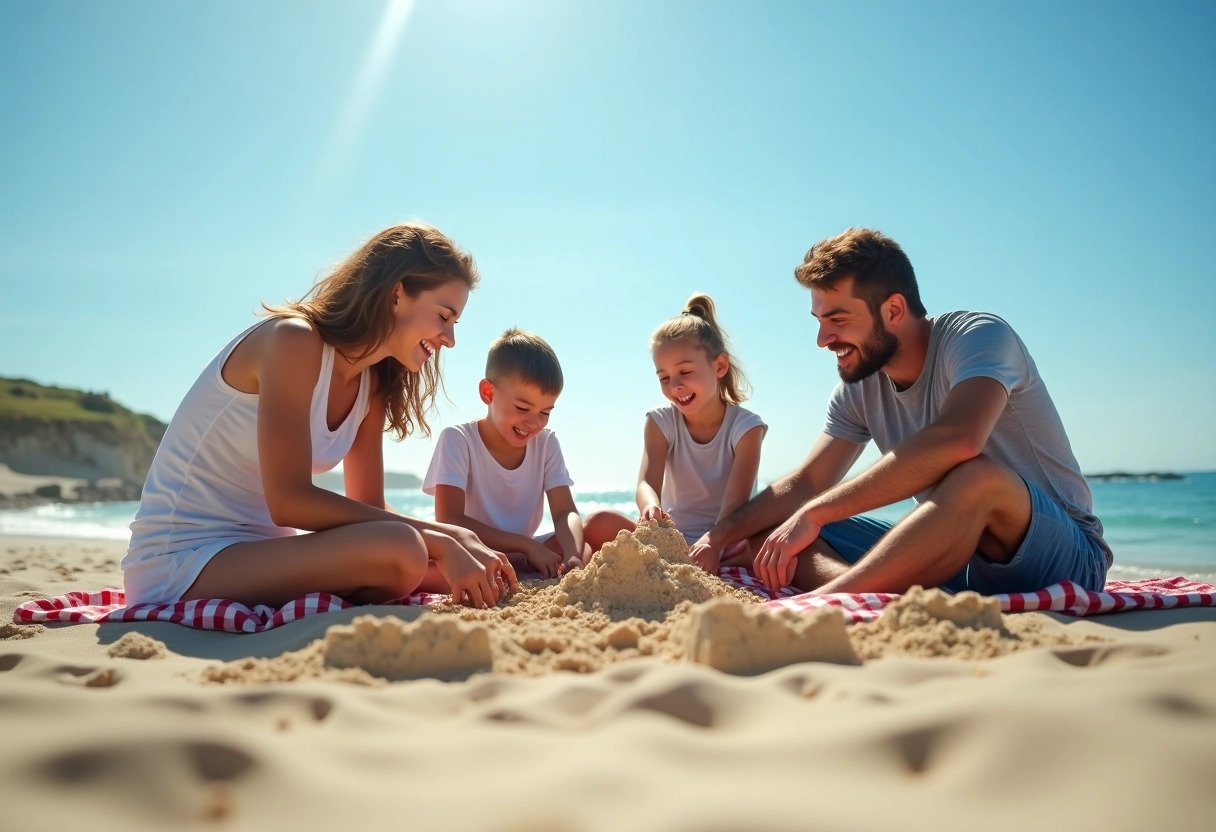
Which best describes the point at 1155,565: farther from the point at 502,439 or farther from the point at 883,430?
the point at 502,439

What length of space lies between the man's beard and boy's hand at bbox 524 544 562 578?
1.74 meters

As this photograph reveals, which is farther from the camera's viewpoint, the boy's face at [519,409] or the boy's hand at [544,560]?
the boy's face at [519,409]

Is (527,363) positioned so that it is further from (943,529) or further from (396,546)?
(943,529)

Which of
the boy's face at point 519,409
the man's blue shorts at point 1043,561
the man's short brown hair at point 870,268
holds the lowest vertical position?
the man's blue shorts at point 1043,561

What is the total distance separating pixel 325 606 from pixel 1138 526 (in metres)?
15.9

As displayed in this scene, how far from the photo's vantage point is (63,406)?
37.7 metres

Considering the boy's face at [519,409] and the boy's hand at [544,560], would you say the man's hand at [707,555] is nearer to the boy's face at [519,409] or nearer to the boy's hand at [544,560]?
the boy's hand at [544,560]

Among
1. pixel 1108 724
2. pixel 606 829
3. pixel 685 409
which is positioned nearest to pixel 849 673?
pixel 1108 724

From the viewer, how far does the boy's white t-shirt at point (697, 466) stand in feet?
15.6

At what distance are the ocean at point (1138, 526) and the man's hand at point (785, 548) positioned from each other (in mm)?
1915

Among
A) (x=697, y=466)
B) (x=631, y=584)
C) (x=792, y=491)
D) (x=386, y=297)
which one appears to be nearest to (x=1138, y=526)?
(x=697, y=466)

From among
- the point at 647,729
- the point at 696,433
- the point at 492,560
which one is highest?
the point at 696,433

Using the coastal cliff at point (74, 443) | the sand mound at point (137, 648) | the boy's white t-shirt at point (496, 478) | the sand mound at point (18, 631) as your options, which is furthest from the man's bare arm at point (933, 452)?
the coastal cliff at point (74, 443)

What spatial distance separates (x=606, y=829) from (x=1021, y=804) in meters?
0.53
